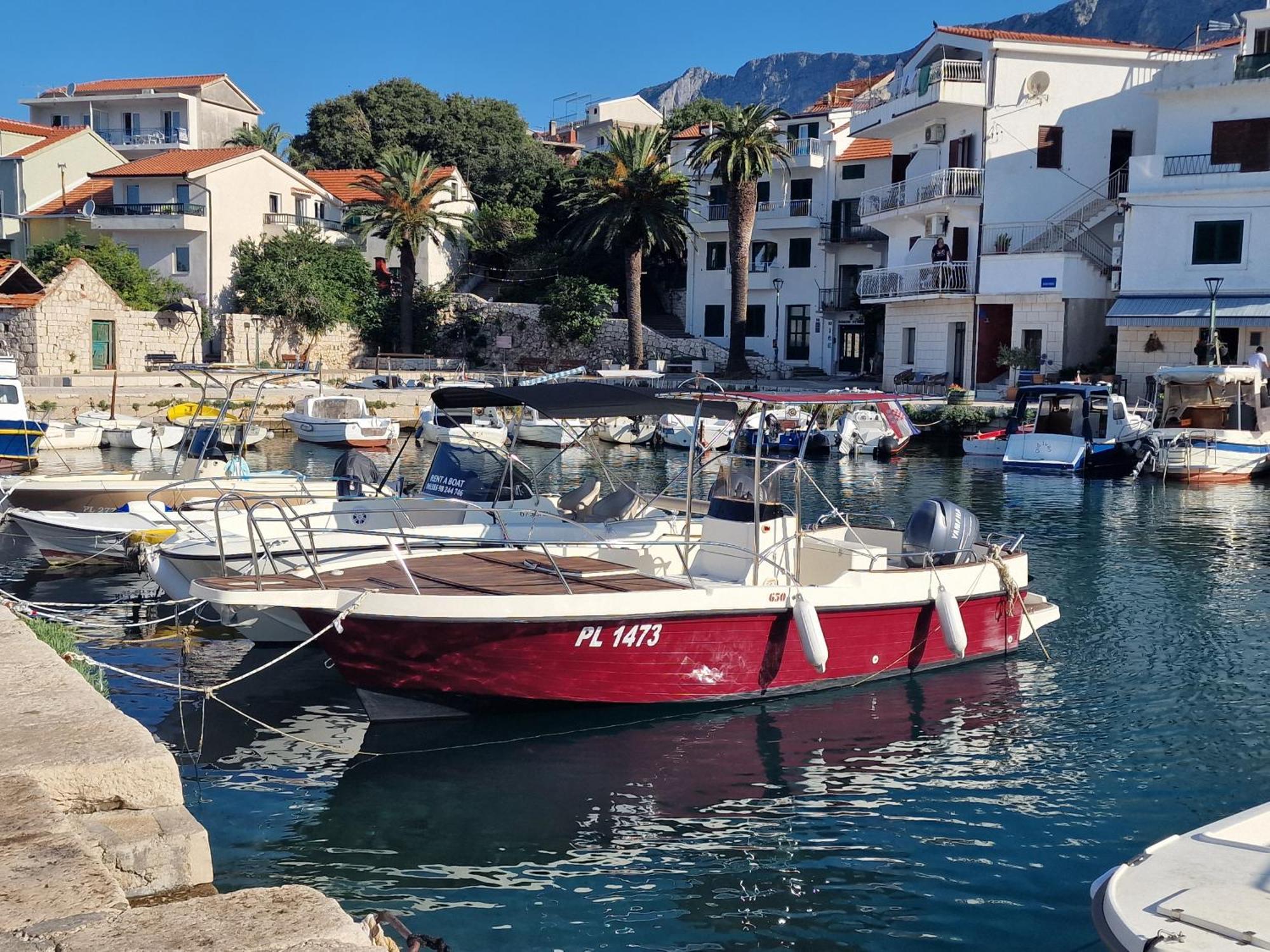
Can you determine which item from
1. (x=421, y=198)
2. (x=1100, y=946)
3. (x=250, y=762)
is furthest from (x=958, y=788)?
(x=421, y=198)

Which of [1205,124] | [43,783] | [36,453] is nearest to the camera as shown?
[43,783]

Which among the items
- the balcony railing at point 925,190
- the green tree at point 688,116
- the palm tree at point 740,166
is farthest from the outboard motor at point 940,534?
the green tree at point 688,116

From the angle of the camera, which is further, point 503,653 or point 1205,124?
point 1205,124

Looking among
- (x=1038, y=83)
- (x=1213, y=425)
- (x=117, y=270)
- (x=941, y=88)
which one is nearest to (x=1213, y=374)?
(x=1213, y=425)

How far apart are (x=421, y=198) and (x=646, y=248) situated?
35.0ft

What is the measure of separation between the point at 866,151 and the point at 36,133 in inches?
1718

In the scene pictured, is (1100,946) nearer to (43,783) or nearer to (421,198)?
(43,783)

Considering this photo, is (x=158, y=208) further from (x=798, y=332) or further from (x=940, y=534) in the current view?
(x=940, y=534)

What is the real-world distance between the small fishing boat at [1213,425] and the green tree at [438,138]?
40779mm

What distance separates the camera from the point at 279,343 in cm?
5644

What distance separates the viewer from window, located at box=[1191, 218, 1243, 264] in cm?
4072

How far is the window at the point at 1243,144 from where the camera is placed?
133 feet

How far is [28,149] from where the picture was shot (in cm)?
6162

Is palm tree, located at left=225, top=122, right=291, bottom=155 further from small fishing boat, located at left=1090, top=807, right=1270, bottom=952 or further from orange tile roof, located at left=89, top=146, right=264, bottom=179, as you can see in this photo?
small fishing boat, located at left=1090, top=807, right=1270, bottom=952
